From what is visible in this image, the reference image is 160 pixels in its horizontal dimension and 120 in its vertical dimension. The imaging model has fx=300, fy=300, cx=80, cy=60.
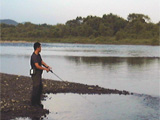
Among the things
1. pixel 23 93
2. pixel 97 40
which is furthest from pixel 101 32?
pixel 23 93

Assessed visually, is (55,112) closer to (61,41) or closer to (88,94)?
(88,94)

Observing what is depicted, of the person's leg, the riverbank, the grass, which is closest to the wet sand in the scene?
the person's leg

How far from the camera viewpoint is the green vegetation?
365 ft

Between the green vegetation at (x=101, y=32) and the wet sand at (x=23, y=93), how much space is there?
3566 inches

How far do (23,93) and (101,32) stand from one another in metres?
118

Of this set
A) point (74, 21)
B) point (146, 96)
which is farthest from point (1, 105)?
point (74, 21)

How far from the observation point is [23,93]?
36.7 feet

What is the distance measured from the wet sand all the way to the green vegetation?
90579 millimetres

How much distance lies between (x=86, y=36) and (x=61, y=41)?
440 inches

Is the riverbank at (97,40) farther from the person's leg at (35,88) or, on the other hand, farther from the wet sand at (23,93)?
the person's leg at (35,88)

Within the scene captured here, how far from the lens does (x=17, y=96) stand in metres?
10.6

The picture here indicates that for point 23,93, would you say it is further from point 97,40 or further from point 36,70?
point 97,40

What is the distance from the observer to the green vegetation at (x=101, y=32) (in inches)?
4382

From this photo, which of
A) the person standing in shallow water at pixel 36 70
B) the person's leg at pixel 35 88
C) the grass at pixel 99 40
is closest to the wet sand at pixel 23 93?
the person's leg at pixel 35 88
